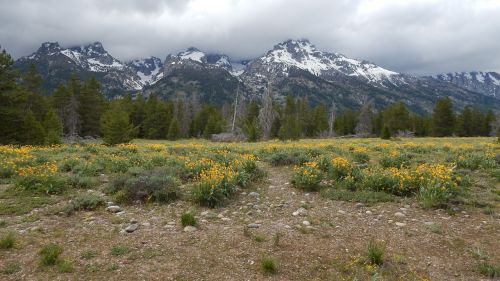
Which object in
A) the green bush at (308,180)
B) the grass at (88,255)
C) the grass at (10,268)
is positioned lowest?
the grass at (10,268)

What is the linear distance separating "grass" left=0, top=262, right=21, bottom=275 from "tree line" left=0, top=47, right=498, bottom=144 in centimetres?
2631

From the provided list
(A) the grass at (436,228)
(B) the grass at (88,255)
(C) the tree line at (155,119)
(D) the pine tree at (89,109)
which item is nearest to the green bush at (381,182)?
(A) the grass at (436,228)

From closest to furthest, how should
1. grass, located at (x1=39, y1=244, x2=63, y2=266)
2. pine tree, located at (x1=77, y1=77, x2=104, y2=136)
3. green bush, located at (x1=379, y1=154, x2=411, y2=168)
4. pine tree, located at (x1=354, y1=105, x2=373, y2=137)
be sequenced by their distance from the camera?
grass, located at (x1=39, y1=244, x2=63, y2=266), green bush, located at (x1=379, y1=154, x2=411, y2=168), pine tree, located at (x1=77, y1=77, x2=104, y2=136), pine tree, located at (x1=354, y1=105, x2=373, y2=137)

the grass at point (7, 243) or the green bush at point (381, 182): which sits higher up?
the green bush at point (381, 182)

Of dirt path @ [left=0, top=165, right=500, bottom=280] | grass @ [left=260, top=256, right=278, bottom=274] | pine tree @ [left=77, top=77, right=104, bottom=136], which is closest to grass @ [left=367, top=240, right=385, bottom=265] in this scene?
dirt path @ [left=0, top=165, right=500, bottom=280]

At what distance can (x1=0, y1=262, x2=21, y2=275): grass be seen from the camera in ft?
21.0

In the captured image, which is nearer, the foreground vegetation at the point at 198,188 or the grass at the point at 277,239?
the grass at the point at 277,239

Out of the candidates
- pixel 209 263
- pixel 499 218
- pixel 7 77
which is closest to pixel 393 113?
pixel 7 77

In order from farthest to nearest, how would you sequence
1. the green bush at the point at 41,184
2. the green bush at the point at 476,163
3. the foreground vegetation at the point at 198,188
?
the green bush at the point at 476,163
the green bush at the point at 41,184
the foreground vegetation at the point at 198,188

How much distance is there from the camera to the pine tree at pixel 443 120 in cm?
7662

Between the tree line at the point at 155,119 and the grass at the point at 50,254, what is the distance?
26.0 meters

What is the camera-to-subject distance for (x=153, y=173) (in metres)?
12.2

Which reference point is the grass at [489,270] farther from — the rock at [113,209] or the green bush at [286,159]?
the green bush at [286,159]

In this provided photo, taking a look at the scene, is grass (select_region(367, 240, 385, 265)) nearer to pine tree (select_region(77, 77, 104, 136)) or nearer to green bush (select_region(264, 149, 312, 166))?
green bush (select_region(264, 149, 312, 166))
